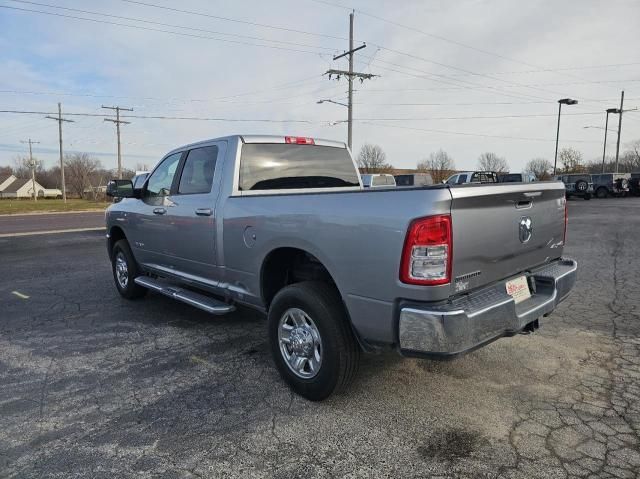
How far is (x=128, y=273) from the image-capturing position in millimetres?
6125

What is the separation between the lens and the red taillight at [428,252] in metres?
2.60

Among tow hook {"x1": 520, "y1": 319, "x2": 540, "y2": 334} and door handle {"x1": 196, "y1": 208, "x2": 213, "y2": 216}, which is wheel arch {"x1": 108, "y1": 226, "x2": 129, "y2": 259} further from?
tow hook {"x1": 520, "y1": 319, "x2": 540, "y2": 334}

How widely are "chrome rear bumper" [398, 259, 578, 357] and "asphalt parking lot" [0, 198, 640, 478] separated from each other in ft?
1.95

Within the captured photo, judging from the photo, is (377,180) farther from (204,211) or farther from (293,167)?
(204,211)

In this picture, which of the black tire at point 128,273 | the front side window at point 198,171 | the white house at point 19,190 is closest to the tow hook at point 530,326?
the front side window at point 198,171

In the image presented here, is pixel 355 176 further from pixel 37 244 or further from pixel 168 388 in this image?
pixel 37 244

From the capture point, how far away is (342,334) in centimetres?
310

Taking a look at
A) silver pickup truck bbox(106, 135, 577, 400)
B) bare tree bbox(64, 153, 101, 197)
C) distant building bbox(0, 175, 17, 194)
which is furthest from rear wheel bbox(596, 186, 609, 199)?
distant building bbox(0, 175, 17, 194)

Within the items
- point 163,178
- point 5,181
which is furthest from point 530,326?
point 5,181

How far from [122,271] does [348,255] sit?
4503 mm

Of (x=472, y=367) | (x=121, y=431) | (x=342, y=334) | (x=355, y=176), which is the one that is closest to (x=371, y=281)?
(x=342, y=334)

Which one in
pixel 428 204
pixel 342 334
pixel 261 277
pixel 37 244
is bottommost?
pixel 37 244

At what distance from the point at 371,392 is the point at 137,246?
147 inches

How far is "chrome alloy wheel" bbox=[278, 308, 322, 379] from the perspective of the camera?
3.31 m
